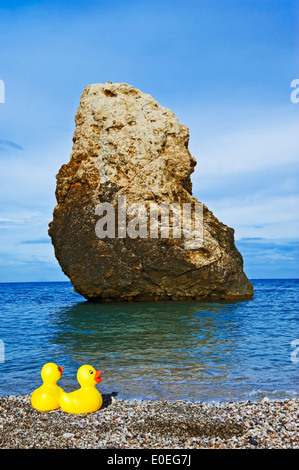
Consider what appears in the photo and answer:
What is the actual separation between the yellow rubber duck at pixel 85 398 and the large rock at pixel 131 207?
16234 mm

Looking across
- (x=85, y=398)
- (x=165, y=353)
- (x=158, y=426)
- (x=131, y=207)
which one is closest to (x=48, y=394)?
(x=85, y=398)

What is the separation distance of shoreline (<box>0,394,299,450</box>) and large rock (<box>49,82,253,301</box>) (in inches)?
635

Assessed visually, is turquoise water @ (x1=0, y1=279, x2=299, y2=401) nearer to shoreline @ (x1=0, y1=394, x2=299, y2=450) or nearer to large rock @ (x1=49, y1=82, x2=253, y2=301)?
shoreline @ (x1=0, y1=394, x2=299, y2=450)

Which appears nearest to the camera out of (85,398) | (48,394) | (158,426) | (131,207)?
(158,426)

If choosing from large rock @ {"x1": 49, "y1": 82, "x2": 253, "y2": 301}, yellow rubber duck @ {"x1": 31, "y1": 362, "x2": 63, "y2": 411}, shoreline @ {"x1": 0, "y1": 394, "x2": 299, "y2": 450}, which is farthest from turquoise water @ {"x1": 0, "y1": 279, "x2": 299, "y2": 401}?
large rock @ {"x1": 49, "y1": 82, "x2": 253, "y2": 301}

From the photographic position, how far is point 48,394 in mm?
6398

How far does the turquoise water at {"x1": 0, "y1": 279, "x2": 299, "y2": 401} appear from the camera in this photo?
7.74 meters

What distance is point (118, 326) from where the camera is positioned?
1584 centimetres

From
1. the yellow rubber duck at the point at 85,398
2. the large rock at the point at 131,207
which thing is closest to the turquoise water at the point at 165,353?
the yellow rubber duck at the point at 85,398

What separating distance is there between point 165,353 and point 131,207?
42.9ft

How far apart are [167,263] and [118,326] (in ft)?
25.3

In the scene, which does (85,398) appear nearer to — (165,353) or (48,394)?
(48,394)

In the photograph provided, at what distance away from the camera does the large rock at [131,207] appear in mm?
22891
